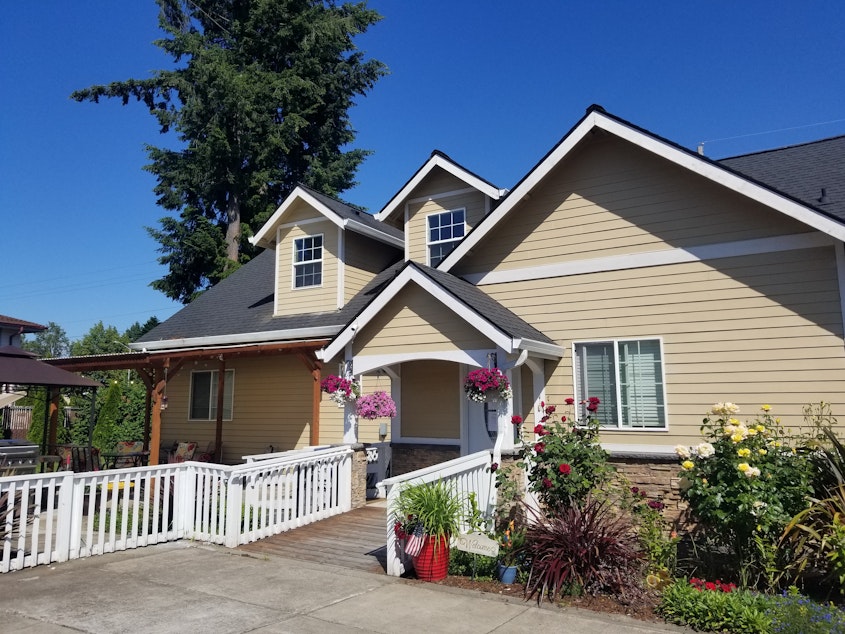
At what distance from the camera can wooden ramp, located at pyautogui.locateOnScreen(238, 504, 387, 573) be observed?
710cm

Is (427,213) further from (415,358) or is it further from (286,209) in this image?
(415,358)

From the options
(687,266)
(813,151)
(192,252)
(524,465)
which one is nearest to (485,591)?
(524,465)

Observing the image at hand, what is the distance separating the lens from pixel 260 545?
307 inches

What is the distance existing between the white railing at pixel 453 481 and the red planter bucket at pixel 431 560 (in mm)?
284

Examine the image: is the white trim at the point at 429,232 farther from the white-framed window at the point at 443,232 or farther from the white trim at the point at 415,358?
the white trim at the point at 415,358

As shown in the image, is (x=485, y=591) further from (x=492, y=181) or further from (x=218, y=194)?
(x=218, y=194)

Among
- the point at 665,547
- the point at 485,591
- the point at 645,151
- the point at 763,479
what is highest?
the point at 645,151

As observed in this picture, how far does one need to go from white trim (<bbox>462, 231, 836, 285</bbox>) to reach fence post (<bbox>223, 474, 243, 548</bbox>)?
4880mm

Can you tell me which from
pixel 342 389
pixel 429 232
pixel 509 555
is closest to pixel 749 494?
pixel 509 555

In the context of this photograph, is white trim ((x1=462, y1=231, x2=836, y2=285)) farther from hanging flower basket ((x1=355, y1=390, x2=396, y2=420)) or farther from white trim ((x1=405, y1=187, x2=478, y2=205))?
white trim ((x1=405, y1=187, x2=478, y2=205))

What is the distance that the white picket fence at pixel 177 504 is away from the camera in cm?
678

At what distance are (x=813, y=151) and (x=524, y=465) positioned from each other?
7833 millimetres

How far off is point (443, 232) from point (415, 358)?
177 inches

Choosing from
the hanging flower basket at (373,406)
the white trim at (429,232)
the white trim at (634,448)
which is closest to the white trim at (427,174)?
the white trim at (429,232)
